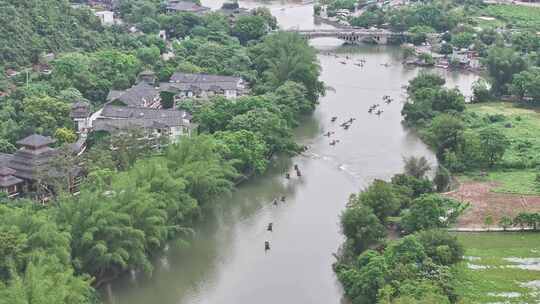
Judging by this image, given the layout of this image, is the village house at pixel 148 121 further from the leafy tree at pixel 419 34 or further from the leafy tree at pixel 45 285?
the leafy tree at pixel 419 34

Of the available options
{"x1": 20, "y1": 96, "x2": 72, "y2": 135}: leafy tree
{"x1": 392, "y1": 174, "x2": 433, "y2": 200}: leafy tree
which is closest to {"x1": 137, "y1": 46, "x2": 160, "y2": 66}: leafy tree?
{"x1": 20, "y1": 96, "x2": 72, "y2": 135}: leafy tree

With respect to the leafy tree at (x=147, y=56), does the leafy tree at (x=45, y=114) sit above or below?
below

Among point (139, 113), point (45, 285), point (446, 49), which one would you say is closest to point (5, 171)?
point (139, 113)

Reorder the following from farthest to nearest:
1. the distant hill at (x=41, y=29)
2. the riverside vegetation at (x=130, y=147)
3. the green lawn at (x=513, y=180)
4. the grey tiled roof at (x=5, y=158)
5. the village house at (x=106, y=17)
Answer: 1. the village house at (x=106, y=17)
2. the distant hill at (x=41, y=29)
3. the green lawn at (x=513, y=180)
4. the grey tiled roof at (x=5, y=158)
5. the riverside vegetation at (x=130, y=147)

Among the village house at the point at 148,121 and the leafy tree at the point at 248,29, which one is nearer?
the village house at the point at 148,121

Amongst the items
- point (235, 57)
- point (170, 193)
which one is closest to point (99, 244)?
point (170, 193)

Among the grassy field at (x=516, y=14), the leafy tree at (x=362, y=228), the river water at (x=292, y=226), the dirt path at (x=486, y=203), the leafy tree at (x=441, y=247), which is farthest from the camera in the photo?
the grassy field at (x=516, y=14)

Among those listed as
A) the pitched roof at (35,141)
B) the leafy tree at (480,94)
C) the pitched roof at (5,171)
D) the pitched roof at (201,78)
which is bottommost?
the leafy tree at (480,94)

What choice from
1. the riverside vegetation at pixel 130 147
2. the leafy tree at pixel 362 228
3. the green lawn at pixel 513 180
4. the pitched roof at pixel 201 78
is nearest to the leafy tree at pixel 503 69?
the riverside vegetation at pixel 130 147
